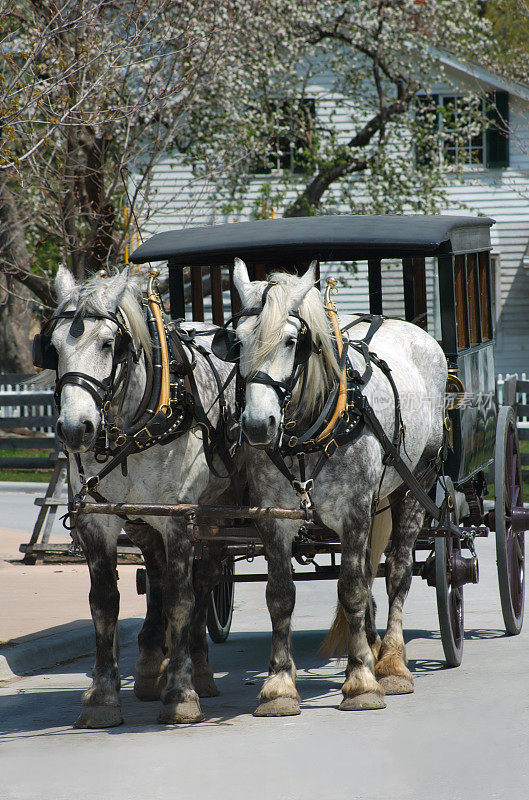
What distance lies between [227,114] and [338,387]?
16.6 meters

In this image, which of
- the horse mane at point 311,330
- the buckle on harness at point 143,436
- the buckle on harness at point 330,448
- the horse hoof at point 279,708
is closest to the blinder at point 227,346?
the horse mane at point 311,330

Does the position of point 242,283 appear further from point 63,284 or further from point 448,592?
point 448,592

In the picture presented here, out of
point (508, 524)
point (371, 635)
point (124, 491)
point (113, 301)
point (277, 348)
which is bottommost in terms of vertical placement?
point (371, 635)

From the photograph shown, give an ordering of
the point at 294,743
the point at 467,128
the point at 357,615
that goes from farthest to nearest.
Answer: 1. the point at 467,128
2. the point at 357,615
3. the point at 294,743

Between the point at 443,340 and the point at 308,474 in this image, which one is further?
the point at 443,340

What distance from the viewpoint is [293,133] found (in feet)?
77.8

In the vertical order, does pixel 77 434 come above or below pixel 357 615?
above

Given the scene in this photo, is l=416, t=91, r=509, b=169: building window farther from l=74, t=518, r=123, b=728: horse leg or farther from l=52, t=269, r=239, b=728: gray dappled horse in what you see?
l=74, t=518, r=123, b=728: horse leg

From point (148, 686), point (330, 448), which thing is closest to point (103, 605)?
point (148, 686)

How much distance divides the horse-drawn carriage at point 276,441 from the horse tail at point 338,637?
19 millimetres

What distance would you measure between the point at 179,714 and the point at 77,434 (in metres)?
1.55

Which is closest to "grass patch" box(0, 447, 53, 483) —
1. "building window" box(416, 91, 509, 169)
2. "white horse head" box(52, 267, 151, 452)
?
"building window" box(416, 91, 509, 169)

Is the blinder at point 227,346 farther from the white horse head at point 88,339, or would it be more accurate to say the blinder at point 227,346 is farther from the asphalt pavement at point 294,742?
the asphalt pavement at point 294,742

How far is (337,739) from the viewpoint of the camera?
537 cm
